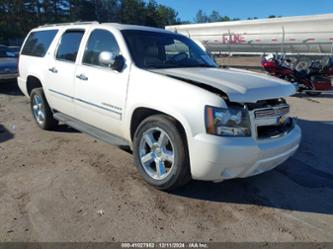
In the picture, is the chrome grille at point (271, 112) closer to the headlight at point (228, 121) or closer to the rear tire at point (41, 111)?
the headlight at point (228, 121)

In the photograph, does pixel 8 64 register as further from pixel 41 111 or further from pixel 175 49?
pixel 175 49

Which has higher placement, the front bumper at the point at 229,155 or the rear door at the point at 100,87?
Result: the rear door at the point at 100,87

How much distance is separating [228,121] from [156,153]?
3.28ft

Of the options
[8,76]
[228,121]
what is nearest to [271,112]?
[228,121]

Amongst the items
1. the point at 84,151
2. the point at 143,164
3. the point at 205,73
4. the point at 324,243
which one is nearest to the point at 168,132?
the point at 143,164

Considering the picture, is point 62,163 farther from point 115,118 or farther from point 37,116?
point 37,116

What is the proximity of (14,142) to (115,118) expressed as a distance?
2.39m

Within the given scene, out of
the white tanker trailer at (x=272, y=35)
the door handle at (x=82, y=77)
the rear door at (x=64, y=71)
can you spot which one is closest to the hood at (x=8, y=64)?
the rear door at (x=64, y=71)

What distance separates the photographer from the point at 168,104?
3.70 meters

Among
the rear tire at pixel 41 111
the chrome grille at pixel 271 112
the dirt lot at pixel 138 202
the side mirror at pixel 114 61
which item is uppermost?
the side mirror at pixel 114 61

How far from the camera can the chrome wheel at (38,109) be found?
6402 mm

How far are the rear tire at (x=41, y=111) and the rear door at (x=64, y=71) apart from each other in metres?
0.40

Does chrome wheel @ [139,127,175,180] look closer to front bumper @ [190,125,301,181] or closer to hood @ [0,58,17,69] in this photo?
front bumper @ [190,125,301,181]

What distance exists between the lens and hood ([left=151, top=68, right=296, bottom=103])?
3.48 metres
